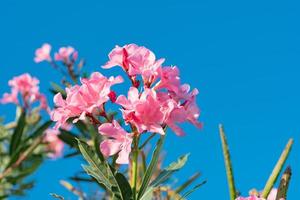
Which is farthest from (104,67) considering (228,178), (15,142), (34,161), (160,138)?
(34,161)

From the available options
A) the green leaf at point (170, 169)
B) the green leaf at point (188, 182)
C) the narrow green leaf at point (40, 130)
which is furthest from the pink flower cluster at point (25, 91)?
the green leaf at point (170, 169)

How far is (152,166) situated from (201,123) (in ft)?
0.48

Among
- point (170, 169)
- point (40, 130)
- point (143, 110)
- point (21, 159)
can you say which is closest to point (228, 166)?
point (143, 110)

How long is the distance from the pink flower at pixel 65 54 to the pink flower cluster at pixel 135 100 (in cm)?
201

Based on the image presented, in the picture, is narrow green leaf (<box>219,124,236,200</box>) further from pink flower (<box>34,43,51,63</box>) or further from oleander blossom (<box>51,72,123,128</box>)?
pink flower (<box>34,43,51,63</box>)

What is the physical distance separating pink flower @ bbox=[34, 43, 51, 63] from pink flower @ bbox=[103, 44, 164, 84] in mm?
2464

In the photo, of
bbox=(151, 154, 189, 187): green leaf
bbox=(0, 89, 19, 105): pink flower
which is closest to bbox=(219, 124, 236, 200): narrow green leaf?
bbox=(151, 154, 189, 187): green leaf

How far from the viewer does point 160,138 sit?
4.35 ft

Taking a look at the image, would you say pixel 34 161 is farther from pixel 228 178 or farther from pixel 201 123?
Answer: pixel 228 178

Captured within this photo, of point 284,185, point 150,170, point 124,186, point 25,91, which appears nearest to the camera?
point 284,185

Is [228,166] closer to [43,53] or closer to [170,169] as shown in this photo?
[170,169]

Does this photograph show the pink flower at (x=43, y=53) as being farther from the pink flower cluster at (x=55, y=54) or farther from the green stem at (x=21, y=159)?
the green stem at (x=21, y=159)

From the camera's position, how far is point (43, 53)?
12.7 feet

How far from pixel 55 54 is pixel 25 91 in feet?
1.16
